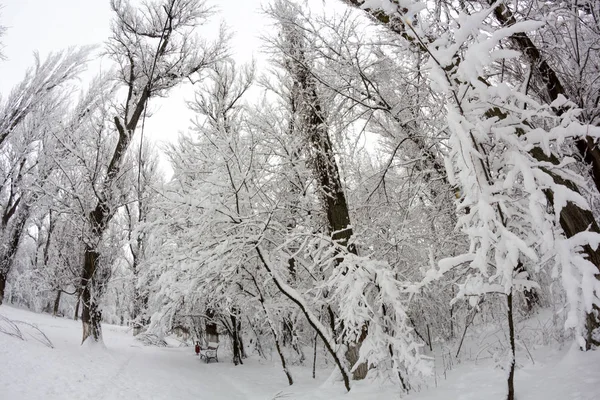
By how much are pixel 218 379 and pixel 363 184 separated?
507 cm

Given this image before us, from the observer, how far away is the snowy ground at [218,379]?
2.86 metres

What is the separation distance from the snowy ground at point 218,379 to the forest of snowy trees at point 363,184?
0.29m

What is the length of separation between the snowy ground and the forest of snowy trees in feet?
0.96

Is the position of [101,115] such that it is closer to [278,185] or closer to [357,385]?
[278,185]

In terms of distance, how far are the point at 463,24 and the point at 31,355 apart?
7.34 m

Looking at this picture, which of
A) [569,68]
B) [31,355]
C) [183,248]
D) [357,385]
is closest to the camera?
[569,68]

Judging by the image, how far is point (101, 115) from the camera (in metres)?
10.2

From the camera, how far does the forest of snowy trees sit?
2.06 m

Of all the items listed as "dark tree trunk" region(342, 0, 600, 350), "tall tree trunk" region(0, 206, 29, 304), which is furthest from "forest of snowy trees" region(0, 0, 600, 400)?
"tall tree trunk" region(0, 206, 29, 304)

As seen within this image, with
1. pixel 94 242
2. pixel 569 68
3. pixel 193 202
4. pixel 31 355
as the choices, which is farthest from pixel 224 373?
pixel 569 68

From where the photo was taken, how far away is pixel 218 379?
704 cm

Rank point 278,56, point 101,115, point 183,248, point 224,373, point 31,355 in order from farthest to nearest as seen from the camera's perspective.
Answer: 1. point 101,115
2. point 224,373
3. point 278,56
4. point 31,355
5. point 183,248

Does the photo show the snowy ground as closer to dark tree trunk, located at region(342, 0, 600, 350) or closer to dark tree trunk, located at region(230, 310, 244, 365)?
dark tree trunk, located at region(342, 0, 600, 350)

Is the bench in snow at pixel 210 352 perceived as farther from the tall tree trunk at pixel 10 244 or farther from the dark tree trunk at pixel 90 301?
the tall tree trunk at pixel 10 244
